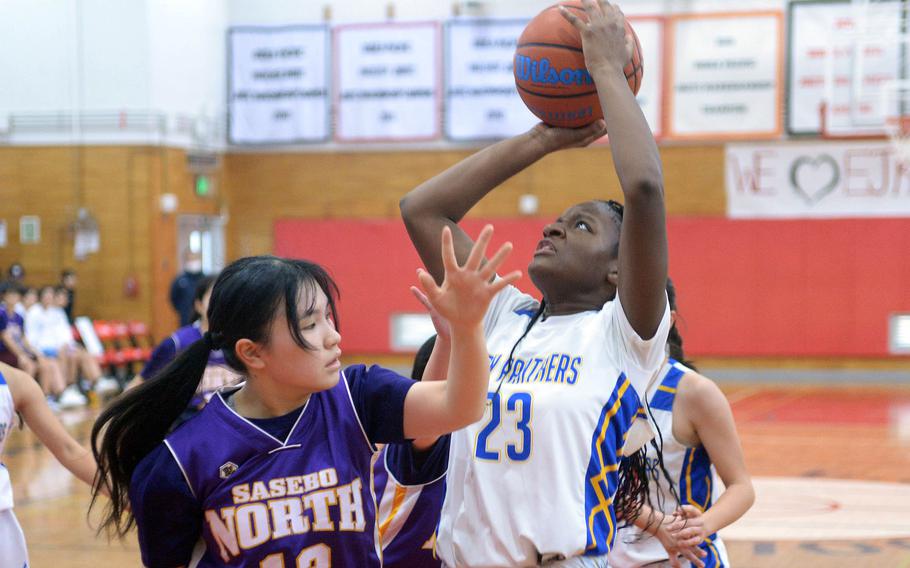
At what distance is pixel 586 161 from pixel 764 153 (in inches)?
88.2

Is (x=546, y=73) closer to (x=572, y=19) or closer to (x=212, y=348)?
(x=572, y=19)

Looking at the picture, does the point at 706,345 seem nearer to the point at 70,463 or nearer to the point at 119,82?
the point at 119,82

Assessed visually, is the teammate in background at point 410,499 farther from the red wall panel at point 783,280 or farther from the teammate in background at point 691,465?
the red wall panel at point 783,280

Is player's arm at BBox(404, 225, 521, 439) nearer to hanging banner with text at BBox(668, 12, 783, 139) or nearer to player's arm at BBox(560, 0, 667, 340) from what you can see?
player's arm at BBox(560, 0, 667, 340)

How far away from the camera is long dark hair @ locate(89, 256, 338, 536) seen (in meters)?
2.14

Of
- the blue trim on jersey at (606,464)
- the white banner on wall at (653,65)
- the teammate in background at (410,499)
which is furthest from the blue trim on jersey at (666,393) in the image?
the white banner on wall at (653,65)

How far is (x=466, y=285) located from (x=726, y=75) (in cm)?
1298

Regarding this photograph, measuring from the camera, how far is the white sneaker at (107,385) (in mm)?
12703

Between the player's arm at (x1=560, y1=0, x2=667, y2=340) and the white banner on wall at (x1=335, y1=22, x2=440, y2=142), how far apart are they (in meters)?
12.8

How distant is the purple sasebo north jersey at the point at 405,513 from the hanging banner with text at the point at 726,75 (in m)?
11.9

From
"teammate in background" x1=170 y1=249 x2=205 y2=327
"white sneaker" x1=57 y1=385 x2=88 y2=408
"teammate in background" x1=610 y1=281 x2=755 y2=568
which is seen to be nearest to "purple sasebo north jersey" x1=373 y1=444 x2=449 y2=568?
"teammate in background" x1=610 y1=281 x2=755 y2=568

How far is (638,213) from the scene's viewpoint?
6.93 feet

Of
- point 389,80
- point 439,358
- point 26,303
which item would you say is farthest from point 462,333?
point 389,80

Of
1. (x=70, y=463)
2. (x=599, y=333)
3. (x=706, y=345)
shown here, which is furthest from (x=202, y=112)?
(x=599, y=333)
